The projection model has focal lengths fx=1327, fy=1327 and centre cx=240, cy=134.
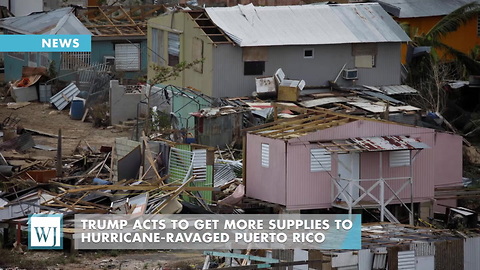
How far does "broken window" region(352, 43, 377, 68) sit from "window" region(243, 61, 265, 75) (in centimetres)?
305

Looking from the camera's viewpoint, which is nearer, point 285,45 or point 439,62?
point 285,45

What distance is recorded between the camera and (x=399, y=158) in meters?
30.2

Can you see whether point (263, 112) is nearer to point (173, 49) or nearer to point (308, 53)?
point (308, 53)

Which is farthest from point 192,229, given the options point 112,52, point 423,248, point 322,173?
point 112,52

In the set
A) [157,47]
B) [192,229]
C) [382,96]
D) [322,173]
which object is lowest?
[192,229]

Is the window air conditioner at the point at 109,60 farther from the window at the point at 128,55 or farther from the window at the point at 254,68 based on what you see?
the window at the point at 254,68

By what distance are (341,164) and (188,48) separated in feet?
38.9

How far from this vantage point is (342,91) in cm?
3950

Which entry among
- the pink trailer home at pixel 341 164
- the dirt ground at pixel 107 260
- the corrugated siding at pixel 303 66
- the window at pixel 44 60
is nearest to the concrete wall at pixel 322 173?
the pink trailer home at pixel 341 164

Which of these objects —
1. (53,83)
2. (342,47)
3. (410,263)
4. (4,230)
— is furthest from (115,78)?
(410,263)

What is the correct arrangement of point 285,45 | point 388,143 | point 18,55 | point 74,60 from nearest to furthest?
point 388,143, point 285,45, point 74,60, point 18,55

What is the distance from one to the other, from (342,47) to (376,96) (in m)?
2.29

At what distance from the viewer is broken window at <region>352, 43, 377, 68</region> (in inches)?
1587

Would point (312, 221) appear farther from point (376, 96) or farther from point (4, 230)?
point (376, 96)
